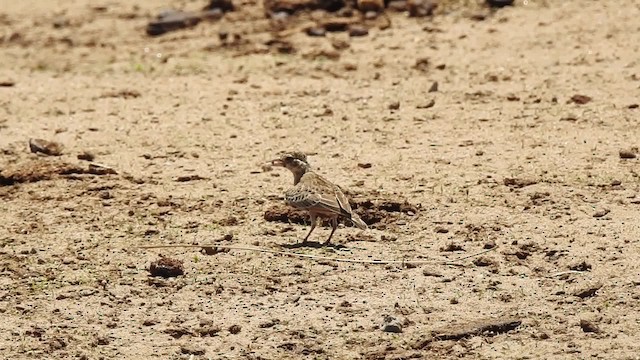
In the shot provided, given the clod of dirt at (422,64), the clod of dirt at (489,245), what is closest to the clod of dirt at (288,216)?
the clod of dirt at (489,245)

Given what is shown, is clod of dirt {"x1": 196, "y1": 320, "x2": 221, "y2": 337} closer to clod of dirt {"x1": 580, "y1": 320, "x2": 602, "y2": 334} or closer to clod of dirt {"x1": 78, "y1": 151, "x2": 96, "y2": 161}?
clod of dirt {"x1": 580, "y1": 320, "x2": 602, "y2": 334}

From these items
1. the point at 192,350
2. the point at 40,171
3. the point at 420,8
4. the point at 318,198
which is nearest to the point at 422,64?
the point at 420,8

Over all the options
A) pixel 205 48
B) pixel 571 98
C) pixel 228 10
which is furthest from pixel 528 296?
pixel 228 10

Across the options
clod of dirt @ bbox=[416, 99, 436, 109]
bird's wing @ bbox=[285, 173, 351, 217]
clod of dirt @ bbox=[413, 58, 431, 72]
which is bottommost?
clod of dirt @ bbox=[416, 99, 436, 109]

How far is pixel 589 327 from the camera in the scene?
8.34 metres

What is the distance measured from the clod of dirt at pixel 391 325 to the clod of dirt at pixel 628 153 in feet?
10.2

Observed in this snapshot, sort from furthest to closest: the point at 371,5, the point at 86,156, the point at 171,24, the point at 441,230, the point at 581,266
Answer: the point at 171,24 → the point at 371,5 → the point at 86,156 → the point at 441,230 → the point at 581,266

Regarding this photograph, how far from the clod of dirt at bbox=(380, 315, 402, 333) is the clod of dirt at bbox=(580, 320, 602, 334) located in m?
1.01

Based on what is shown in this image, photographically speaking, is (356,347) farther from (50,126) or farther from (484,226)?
(50,126)

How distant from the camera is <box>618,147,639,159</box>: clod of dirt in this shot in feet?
36.1

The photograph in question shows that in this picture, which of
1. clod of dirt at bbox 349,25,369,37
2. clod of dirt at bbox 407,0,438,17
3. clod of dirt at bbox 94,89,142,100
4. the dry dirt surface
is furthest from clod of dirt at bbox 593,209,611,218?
clod of dirt at bbox 407,0,438,17

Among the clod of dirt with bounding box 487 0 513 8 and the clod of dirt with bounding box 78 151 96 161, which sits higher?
the clod of dirt with bounding box 487 0 513 8

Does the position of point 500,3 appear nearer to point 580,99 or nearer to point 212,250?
point 580,99

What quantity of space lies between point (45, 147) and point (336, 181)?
242 centimetres
